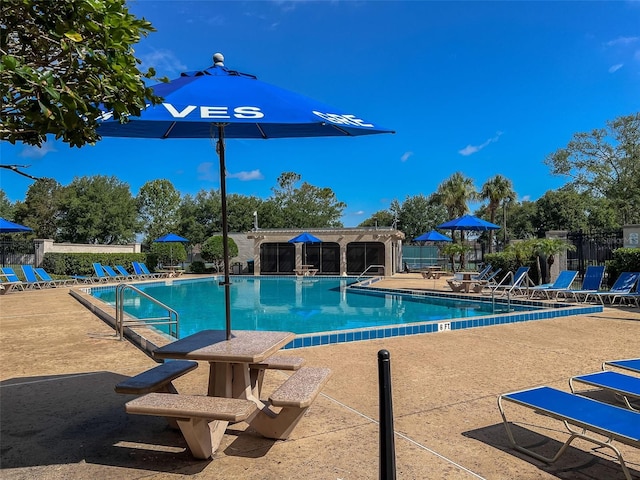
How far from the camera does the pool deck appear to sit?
2764 mm

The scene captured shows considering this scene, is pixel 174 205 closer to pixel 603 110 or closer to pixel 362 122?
pixel 603 110

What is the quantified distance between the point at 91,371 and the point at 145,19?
13.8ft

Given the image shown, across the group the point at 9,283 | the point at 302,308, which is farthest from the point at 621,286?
the point at 9,283

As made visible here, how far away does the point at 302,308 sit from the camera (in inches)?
540

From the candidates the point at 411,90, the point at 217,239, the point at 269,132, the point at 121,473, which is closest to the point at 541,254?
the point at 411,90

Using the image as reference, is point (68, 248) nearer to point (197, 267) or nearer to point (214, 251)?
point (197, 267)

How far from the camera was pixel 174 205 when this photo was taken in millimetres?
45188

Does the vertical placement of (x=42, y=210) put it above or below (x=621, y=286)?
above

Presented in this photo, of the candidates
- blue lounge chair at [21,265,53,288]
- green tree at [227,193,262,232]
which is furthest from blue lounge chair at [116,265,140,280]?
green tree at [227,193,262,232]

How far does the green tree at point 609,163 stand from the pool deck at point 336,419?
92.4 feet

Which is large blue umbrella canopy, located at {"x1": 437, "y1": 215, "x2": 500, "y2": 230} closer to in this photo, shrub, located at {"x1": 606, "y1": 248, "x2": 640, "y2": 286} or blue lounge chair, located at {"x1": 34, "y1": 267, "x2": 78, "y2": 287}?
shrub, located at {"x1": 606, "y1": 248, "x2": 640, "y2": 286}

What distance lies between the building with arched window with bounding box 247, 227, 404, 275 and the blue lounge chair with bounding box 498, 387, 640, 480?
78.1ft

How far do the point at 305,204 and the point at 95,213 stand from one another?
20.4m

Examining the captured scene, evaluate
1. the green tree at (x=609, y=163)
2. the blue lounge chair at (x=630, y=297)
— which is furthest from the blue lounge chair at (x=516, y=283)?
the green tree at (x=609, y=163)
